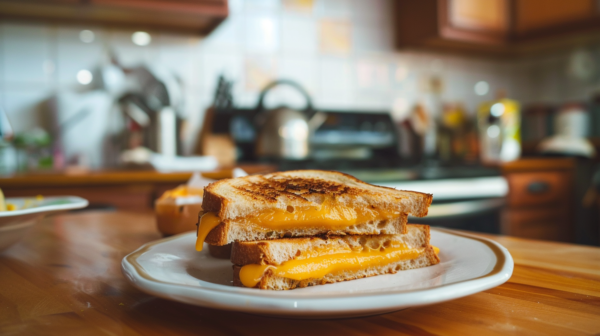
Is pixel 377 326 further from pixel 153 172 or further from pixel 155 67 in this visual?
pixel 155 67

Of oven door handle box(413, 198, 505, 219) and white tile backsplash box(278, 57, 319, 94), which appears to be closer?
oven door handle box(413, 198, 505, 219)

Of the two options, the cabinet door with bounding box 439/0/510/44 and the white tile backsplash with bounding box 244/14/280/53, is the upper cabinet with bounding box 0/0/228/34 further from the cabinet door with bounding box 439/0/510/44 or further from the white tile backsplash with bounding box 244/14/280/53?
the cabinet door with bounding box 439/0/510/44

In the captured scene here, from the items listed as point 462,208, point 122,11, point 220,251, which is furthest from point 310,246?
point 122,11

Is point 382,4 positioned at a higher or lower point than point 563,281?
higher

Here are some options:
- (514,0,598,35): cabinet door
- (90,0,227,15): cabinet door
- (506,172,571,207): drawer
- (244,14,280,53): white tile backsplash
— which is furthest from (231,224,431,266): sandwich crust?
(514,0,598,35): cabinet door

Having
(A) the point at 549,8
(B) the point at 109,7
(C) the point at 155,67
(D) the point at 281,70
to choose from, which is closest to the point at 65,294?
(B) the point at 109,7

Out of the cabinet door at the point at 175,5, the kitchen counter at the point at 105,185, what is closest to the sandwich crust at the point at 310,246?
the kitchen counter at the point at 105,185
